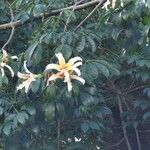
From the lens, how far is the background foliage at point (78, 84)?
1578 mm

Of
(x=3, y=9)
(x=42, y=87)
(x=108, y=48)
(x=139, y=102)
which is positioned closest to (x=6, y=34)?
(x=3, y=9)

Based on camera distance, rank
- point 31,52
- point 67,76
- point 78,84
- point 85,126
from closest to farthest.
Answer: point 67,76
point 78,84
point 31,52
point 85,126

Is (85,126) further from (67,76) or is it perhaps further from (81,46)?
(67,76)

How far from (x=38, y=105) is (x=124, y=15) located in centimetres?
60

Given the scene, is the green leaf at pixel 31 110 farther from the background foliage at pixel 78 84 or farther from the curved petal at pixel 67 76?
the curved petal at pixel 67 76

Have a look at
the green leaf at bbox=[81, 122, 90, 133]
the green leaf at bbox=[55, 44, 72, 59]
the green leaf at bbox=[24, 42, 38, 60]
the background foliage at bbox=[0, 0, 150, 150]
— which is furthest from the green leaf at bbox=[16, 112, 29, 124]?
the green leaf at bbox=[81, 122, 90, 133]

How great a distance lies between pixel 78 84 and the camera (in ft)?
5.00

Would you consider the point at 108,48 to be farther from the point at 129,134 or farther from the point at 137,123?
the point at 129,134

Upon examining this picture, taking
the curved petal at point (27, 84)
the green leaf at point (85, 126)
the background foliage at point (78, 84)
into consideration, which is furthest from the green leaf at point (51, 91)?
the green leaf at point (85, 126)

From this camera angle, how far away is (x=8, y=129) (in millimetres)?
1969

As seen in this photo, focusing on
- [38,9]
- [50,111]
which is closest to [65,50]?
[50,111]

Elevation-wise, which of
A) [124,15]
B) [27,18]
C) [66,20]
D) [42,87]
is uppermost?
[27,18]

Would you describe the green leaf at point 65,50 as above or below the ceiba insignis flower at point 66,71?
above

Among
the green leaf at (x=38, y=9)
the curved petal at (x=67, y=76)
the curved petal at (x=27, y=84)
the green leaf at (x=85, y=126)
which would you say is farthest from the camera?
the green leaf at (x=85, y=126)
